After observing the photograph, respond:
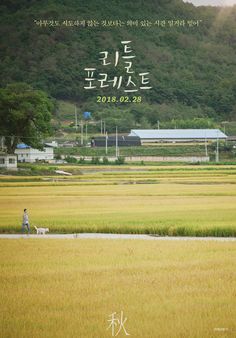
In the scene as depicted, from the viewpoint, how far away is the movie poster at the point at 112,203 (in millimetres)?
7246

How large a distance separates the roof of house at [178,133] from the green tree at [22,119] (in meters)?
9.86

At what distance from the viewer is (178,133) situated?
152ft

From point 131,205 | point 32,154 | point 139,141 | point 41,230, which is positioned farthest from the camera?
point 139,141

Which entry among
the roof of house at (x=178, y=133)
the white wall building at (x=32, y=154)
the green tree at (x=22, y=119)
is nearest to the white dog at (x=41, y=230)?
the green tree at (x=22, y=119)

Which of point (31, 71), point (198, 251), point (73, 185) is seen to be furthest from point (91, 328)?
point (73, 185)

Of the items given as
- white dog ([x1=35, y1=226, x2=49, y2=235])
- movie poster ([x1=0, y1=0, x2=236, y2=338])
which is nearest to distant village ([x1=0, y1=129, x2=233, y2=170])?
movie poster ([x1=0, y1=0, x2=236, y2=338])

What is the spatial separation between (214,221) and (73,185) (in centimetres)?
1135

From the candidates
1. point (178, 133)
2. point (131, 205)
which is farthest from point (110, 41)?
point (178, 133)

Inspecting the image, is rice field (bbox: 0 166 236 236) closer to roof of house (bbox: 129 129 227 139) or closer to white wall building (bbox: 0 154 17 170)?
white wall building (bbox: 0 154 17 170)

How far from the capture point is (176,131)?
153 feet

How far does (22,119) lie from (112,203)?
19.6 m

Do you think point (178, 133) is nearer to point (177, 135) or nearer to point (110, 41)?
point (177, 135)

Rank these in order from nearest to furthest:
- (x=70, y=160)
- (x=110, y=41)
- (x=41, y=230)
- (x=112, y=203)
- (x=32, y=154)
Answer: (x=41, y=230), (x=110, y=41), (x=112, y=203), (x=70, y=160), (x=32, y=154)

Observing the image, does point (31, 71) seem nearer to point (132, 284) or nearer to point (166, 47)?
point (166, 47)
